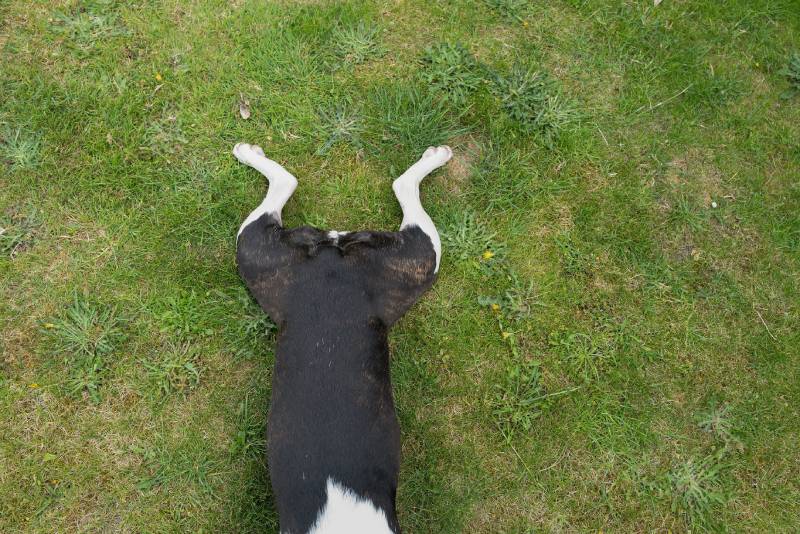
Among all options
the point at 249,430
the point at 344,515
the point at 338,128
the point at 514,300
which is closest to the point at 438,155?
the point at 338,128

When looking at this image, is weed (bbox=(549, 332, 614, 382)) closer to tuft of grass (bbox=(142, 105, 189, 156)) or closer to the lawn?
the lawn

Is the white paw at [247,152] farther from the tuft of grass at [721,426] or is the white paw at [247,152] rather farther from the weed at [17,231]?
the tuft of grass at [721,426]

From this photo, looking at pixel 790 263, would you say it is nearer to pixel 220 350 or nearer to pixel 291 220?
pixel 291 220

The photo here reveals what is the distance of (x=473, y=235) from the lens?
13.2ft

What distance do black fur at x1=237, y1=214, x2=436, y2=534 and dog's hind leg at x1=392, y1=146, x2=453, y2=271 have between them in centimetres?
25

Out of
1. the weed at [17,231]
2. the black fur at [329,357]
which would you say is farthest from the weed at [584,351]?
the weed at [17,231]

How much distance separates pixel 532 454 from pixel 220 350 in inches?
89.1

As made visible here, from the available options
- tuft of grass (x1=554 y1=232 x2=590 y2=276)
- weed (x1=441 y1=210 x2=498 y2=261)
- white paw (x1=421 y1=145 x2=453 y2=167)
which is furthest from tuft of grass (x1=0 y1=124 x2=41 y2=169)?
tuft of grass (x1=554 y1=232 x2=590 y2=276)

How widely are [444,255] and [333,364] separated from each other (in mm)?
1413

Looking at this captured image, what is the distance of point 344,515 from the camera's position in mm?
2725

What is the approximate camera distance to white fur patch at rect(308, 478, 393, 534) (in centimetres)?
271

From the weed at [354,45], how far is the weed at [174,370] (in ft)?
7.79

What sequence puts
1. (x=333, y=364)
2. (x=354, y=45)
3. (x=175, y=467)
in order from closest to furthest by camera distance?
(x=333, y=364) → (x=175, y=467) → (x=354, y=45)

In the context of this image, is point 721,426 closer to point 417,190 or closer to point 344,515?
point 417,190
